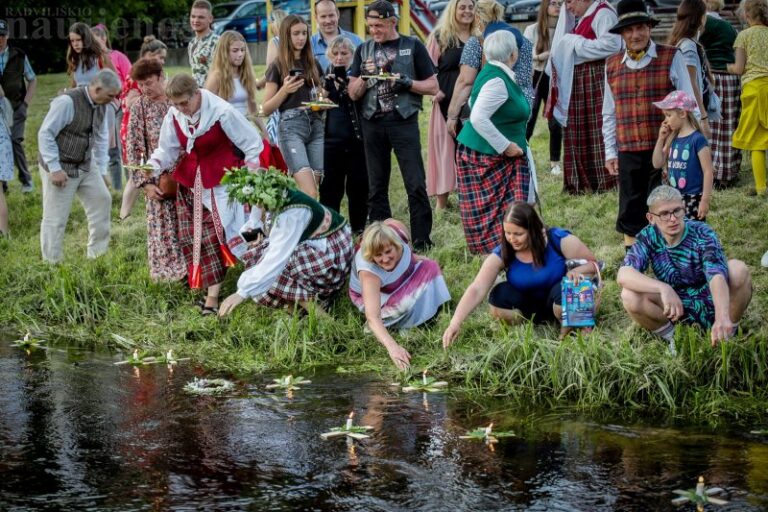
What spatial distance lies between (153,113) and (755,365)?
5.29 metres

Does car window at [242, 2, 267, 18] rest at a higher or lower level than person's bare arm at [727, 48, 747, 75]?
higher

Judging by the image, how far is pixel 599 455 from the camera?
5980 millimetres

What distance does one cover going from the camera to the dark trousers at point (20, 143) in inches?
551

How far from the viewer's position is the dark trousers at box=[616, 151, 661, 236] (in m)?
9.10

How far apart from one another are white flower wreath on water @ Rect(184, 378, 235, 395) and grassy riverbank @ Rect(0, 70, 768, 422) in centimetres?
34

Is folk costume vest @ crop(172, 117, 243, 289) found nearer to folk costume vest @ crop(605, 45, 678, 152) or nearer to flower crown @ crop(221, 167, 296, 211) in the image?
flower crown @ crop(221, 167, 296, 211)

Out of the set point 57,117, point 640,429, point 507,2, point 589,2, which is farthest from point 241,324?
point 507,2

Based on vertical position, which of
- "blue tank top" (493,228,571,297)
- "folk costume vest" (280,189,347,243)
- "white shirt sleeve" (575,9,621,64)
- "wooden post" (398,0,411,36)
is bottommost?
"blue tank top" (493,228,571,297)

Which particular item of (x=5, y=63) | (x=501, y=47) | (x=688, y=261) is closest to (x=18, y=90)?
(x=5, y=63)

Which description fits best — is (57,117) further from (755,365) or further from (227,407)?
(755,365)

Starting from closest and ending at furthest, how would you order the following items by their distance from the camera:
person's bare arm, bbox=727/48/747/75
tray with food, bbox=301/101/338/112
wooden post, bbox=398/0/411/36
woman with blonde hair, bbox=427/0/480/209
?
tray with food, bbox=301/101/338/112 → woman with blonde hair, bbox=427/0/480/209 → person's bare arm, bbox=727/48/747/75 → wooden post, bbox=398/0/411/36

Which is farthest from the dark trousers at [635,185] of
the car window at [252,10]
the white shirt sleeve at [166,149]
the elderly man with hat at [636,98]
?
the car window at [252,10]

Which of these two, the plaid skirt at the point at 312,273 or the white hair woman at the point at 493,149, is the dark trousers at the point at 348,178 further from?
the plaid skirt at the point at 312,273

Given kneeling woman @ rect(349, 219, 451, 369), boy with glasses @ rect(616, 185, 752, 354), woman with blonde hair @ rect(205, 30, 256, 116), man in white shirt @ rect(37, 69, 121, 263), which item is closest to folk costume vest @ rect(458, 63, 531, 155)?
kneeling woman @ rect(349, 219, 451, 369)
